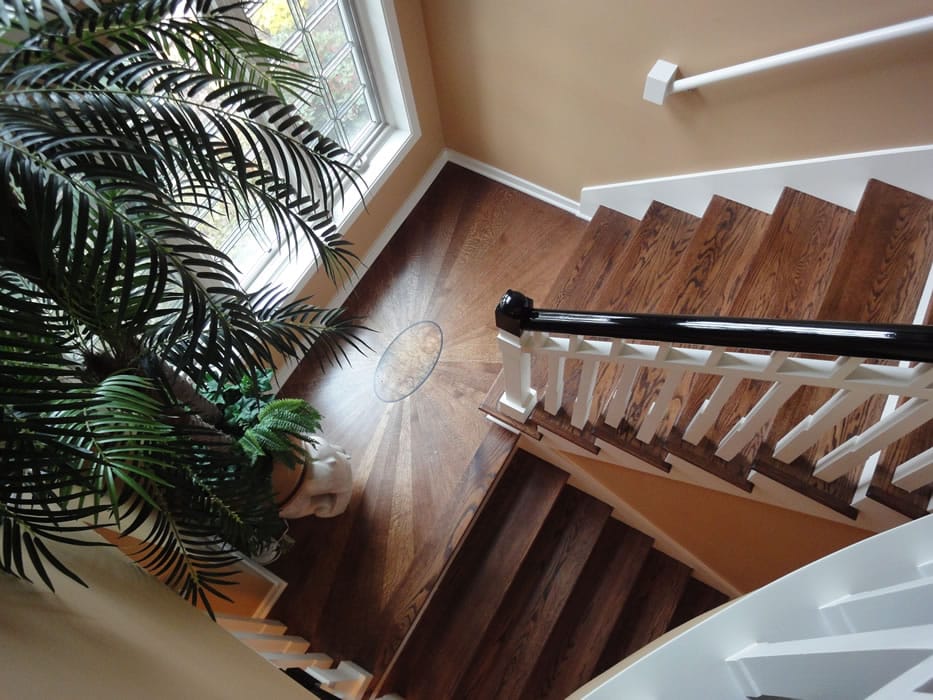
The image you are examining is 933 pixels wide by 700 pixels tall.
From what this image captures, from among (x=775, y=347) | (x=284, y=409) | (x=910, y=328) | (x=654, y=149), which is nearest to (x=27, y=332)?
(x=284, y=409)

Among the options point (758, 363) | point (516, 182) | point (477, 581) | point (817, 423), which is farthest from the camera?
point (516, 182)

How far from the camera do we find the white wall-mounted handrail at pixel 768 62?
1.79 meters

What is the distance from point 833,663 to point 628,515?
5.86 ft

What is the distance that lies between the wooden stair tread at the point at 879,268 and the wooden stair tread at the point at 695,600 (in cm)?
107

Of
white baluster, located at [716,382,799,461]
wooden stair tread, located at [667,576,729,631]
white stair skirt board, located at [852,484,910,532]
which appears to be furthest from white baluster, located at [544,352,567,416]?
wooden stair tread, located at [667,576,729,631]

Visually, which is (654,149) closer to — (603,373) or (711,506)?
(603,373)

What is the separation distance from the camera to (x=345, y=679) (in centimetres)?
215

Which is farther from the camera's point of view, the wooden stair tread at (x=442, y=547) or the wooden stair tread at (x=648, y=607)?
the wooden stair tread at (x=648, y=607)

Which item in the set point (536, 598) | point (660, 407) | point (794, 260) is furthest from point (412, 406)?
point (794, 260)

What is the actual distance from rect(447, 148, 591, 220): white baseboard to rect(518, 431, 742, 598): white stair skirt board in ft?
3.88

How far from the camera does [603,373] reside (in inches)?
92.6

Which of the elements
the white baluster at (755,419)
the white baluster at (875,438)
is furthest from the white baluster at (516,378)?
the white baluster at (875,438)

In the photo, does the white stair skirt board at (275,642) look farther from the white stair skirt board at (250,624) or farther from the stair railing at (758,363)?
the stair railing at (758,363)

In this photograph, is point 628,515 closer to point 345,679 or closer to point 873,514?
point 873,514
